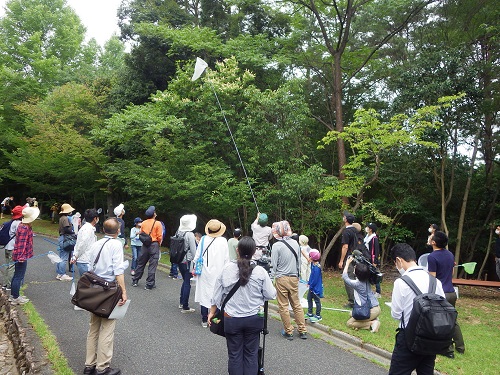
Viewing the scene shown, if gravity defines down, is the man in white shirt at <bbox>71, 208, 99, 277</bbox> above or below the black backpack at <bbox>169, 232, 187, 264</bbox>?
above

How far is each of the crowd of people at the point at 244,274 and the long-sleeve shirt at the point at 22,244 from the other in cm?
2

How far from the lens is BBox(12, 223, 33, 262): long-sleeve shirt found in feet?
22.0

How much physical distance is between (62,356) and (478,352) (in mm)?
6135

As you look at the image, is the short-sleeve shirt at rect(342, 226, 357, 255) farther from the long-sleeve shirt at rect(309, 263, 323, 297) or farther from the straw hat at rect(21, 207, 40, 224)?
the straw hat at rect(21, 207, 40, 224)

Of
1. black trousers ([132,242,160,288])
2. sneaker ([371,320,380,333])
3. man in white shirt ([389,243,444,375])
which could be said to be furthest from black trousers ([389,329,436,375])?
black trousers ([132,242,160,288])

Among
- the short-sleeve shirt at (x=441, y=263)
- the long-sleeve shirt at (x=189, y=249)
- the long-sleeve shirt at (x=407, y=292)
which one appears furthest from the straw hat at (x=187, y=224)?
the long-sleeve shirt at (x=407, y=292)

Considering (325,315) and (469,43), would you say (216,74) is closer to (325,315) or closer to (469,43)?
(469,43)

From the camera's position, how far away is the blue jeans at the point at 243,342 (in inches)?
141

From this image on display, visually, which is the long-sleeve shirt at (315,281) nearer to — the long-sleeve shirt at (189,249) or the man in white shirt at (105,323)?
the long-sleeve shirt at (189,249)

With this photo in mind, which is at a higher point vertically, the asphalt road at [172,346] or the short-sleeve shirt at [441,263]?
the short-sleeve shirt at [441,263]

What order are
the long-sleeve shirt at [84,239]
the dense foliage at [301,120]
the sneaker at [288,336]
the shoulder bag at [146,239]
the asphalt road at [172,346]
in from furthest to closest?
the dense foliage at [301,120]
the shoulder bag at [146,239]
the long-sleeve shirt at [84,239]
the sneaker at [288,336]
the asphalt road at [172,346]

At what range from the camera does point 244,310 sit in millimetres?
3602

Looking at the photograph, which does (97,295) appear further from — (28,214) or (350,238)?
(350,238)

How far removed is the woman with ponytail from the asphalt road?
1059 millimetres
